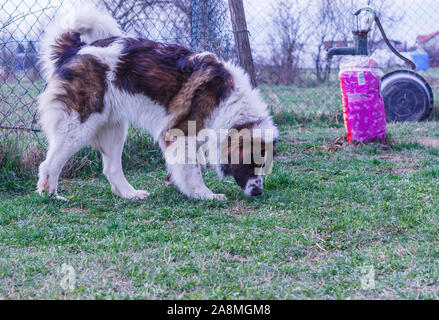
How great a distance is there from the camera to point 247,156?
11.8ft

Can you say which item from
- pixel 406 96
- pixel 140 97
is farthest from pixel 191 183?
pixel 406 96

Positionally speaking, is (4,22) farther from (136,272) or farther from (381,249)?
(381,249)

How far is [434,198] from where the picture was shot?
3318 millimetres

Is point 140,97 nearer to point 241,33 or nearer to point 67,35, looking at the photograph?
point 67,35

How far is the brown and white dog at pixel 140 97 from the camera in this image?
3475 millimetres

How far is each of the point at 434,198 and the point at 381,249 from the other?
1085 millimetres

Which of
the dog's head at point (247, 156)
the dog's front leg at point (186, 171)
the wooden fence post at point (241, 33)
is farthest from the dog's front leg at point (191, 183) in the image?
the wooden fence post at point (241, 33)

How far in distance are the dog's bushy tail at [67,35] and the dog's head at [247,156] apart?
1.35 meters

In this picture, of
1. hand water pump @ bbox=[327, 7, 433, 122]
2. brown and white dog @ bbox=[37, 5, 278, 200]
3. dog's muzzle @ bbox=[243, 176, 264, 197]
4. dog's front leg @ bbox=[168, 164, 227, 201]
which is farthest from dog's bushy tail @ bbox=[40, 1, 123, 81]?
hand water pump @ bbox=[327, 7, 433, 122]

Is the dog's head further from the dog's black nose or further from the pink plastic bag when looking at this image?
the pink plastic bag

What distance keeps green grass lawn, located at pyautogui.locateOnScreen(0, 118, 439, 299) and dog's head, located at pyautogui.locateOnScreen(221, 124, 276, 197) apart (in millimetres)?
129

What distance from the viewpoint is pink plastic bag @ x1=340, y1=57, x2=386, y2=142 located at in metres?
4.95

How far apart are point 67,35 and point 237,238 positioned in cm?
207

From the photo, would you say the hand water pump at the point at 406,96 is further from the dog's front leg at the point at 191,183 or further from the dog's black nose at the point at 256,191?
the dog's front leg at the point at 191,183
